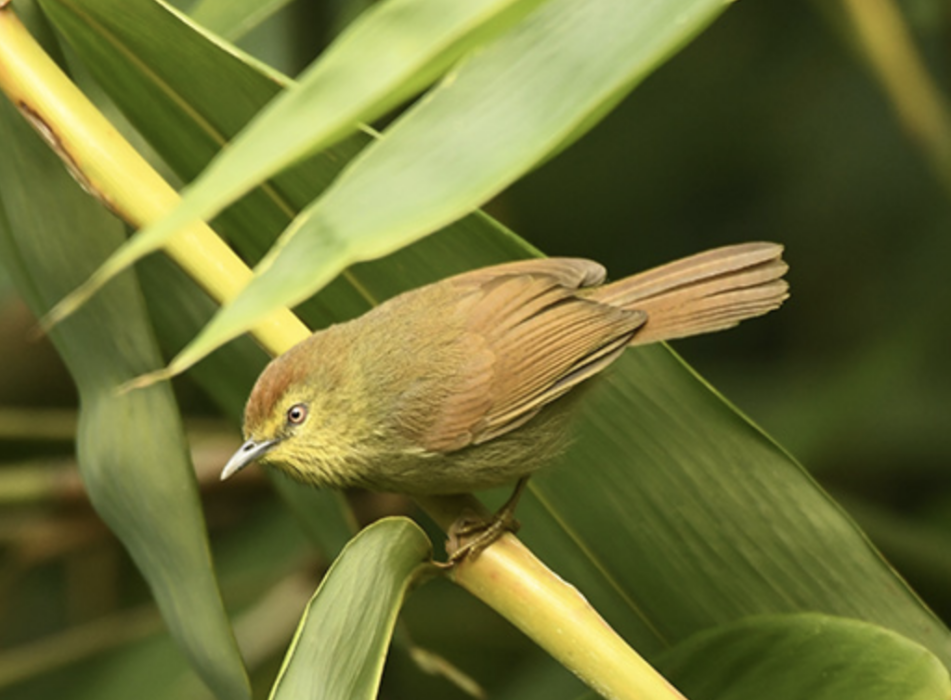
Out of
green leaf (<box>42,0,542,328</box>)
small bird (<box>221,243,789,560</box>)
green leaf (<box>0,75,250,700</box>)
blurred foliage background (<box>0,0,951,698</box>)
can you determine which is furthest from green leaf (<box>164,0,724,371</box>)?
blurred foliage background (<box>0,0,951,698</box>)

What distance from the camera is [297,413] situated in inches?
73.4

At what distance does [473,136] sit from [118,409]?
2.34 ft

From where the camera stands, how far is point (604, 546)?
5.57ft

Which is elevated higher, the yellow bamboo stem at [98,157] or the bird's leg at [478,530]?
the yellow bamboo stem at [98,157]

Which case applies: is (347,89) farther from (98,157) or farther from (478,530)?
(478,530)

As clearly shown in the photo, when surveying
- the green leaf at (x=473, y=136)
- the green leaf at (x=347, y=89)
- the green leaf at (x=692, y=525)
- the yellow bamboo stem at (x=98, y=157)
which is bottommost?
the green leaf at (x=692, y=525)

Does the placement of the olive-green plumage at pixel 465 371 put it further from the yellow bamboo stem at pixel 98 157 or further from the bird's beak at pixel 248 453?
the yellow bamboo stem at pixel 98 157

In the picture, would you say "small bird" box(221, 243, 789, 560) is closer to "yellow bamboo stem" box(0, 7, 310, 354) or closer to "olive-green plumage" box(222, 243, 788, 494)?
"olive-green plumage" box(222, 243, 788, 494)

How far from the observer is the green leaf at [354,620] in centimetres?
118

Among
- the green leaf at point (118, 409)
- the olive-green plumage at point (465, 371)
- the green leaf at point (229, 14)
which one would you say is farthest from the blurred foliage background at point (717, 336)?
the green leaf at point (118, 409)

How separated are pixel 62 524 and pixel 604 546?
1.63 m

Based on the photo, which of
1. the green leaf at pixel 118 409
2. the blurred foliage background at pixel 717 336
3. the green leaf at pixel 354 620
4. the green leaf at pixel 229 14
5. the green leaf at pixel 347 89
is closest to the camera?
the green leaf at pixel 347 89

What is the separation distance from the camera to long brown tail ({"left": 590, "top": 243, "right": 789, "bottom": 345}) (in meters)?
1.88

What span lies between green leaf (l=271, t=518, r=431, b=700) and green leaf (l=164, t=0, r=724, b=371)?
0.31m
